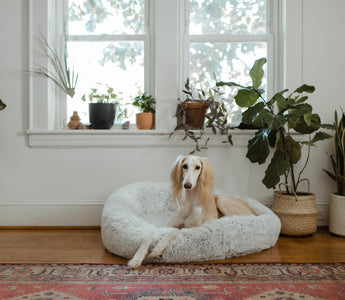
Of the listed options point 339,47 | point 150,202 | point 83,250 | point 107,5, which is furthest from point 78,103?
point 339,47

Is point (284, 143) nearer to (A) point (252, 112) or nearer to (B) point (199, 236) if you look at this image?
(A) point (252, 112)

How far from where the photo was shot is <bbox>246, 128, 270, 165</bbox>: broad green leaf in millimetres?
2457

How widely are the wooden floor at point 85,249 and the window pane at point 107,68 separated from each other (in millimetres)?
1199

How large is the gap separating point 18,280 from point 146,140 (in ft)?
5.05

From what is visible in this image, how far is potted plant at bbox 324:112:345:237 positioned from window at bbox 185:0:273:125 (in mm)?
854

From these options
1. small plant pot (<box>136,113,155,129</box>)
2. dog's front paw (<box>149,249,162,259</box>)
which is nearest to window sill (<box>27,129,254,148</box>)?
small plant pot (<box>136,113,155,129</box>)

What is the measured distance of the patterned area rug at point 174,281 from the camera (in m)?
1.44

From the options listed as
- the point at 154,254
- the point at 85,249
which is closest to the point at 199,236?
the point at 154,254

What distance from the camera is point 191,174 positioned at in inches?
83.2

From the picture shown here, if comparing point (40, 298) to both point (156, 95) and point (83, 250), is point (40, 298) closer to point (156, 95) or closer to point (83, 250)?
point (83, 250)

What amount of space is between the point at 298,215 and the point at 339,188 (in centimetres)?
47

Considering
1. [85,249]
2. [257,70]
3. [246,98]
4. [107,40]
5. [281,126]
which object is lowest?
[85,249]

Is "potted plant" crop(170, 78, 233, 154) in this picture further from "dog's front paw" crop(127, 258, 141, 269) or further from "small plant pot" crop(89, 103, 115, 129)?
"dog's front paw" crop(127, 258, 141, 269)

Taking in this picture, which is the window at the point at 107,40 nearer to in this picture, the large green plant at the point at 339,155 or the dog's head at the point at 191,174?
the dog's head at the point at 191,174
